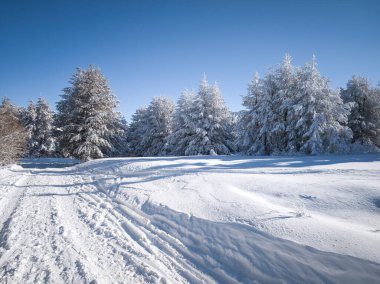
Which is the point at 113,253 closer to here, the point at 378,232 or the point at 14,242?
the point at 14,242

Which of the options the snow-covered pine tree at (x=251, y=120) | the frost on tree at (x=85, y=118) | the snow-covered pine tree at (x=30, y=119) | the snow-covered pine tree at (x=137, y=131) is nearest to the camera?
the frost on tree at (x=85, y=118)

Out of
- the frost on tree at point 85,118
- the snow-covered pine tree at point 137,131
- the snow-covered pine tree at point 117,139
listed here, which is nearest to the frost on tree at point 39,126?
the snow-covered pine tree at point 137,131

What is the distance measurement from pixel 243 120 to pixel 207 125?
4.27 meters

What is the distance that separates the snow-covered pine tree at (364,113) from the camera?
76.6 feet

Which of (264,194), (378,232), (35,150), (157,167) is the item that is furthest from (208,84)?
(35,150)

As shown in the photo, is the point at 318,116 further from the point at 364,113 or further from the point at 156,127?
the point at 156,127

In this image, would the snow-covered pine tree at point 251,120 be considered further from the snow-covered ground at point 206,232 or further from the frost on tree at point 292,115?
the snow-covered ground at point 206,232

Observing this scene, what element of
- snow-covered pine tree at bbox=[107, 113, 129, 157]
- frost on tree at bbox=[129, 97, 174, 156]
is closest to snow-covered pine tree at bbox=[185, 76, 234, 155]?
frost on tree at bbox=[129, 97, 174, 156]

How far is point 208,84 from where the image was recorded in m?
24.4

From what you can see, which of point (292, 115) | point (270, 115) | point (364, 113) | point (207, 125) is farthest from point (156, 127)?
point (364, 113)

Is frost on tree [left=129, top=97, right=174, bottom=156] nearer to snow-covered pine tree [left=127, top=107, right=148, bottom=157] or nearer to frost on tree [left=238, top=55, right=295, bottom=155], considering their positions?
snow-covered pine tree [left=127, top=107, right=148, bottom=157]

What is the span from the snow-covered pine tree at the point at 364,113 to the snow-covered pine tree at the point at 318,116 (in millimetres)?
7257

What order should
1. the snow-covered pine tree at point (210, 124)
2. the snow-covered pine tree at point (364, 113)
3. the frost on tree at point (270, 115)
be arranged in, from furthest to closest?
the snow-covered pine tree at point (364, 113), the snow-covered pine tree at point (210, 124), the frost on tree at point (270, 115)

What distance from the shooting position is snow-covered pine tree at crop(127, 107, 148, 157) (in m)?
30.9
